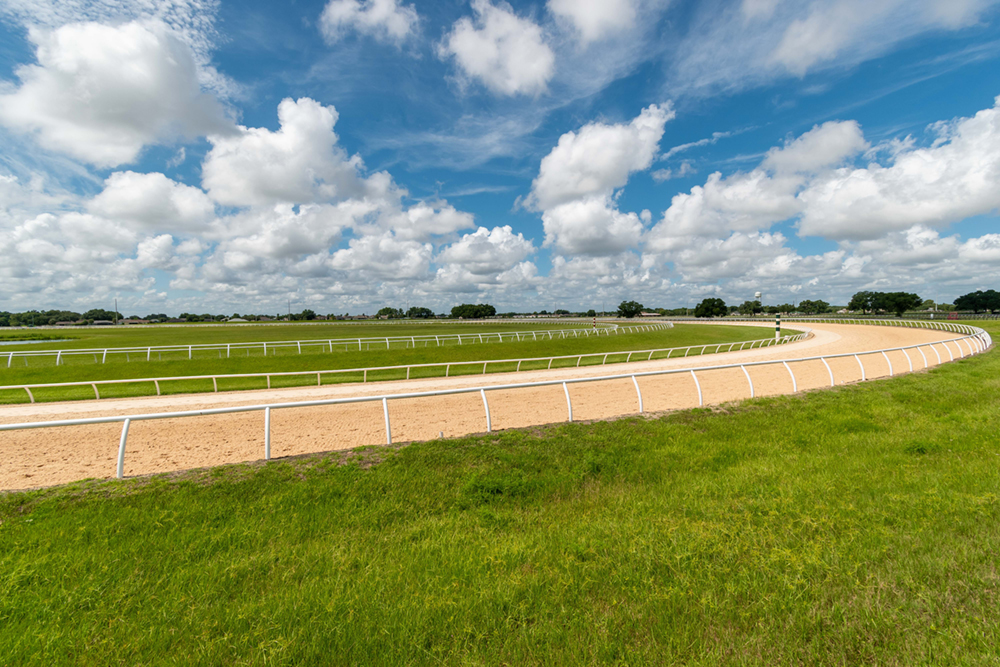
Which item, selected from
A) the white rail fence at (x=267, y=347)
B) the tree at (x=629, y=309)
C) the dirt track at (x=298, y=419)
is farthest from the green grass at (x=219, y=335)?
the tree at (x=629, y=309)

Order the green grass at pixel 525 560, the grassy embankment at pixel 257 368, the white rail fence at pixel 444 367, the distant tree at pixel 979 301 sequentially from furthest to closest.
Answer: the distant tree at pixel 979 301 → the grassy embankment at pixel 257 368 → the white rail fence at pixel 444 367 → the green grass at pixel 525 560

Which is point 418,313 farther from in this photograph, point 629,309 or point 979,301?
point 979,301

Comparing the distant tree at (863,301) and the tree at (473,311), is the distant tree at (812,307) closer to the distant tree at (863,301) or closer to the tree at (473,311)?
the distant tree at (863,301)

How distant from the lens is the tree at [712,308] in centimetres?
13312

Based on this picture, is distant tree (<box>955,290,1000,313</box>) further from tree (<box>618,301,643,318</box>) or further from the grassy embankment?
the grassy embankment

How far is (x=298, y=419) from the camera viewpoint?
10508mm

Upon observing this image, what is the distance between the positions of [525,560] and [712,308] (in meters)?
146

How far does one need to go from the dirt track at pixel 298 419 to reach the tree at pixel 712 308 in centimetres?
12676

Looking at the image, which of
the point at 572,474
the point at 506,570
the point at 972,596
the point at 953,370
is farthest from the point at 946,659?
A: the point at 953,370

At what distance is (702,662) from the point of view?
2.38 m

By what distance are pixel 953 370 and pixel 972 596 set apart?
15.3 m

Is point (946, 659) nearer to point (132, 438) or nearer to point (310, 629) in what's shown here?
point (310, 629)

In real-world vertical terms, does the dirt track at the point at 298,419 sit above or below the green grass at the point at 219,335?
below

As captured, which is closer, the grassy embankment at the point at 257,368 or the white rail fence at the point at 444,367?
the white rail fence at the point at 444,367
